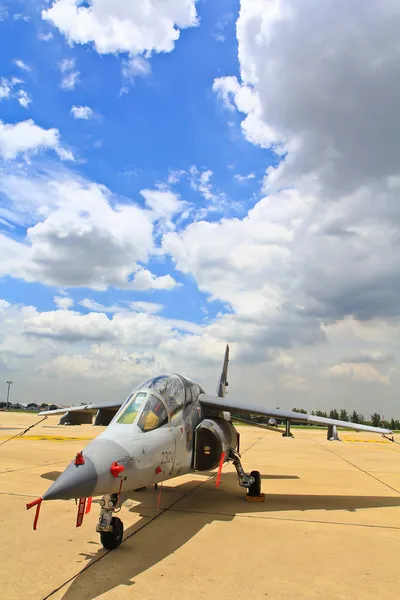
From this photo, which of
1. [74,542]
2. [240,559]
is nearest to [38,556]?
[74,542]

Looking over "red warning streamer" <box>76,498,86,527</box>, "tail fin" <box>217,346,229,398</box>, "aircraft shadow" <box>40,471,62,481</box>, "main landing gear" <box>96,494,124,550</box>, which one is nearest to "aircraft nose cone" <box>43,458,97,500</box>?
"red warning streamer" <box>76,498,86,527</box>

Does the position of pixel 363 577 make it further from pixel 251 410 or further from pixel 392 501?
pixel 392 501

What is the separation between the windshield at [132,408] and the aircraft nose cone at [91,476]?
939 millimetres

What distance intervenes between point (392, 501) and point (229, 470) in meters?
6.21

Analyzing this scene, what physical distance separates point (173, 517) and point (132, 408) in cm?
235

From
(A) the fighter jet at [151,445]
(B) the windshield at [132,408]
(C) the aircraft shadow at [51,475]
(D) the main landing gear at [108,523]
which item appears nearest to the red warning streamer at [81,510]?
(A) the fighter jet at [151,445]

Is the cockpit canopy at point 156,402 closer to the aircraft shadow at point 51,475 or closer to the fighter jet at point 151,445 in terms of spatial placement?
the fighter jet at point 151,445

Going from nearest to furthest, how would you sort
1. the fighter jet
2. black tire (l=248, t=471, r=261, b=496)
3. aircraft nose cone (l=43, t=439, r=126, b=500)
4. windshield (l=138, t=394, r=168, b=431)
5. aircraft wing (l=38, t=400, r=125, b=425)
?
aircraft nose cone (l=43, t=439, r=126, b=500), the fighter jet, windshield (l=138, t=394, r=168, b=431), black tire (l=248, t=471, r=261, b=496), aircraft wing (l=38, t=400, r=125, b=425)

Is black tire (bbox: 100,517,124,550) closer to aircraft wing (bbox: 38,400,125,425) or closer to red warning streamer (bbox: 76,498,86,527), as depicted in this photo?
red warning streamer (bbox: 76,498,86,527)

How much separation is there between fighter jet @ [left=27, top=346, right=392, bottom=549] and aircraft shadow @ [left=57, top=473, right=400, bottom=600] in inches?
18.2

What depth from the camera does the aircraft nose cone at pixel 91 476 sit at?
4844 mm

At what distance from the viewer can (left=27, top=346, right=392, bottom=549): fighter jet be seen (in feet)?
17.4

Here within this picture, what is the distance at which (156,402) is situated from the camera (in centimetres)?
753

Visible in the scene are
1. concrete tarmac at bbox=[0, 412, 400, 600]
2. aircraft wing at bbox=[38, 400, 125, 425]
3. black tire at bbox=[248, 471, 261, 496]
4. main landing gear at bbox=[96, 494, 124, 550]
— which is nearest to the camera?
concrete tarmac at bbox=[0, 412, 400, 600]
